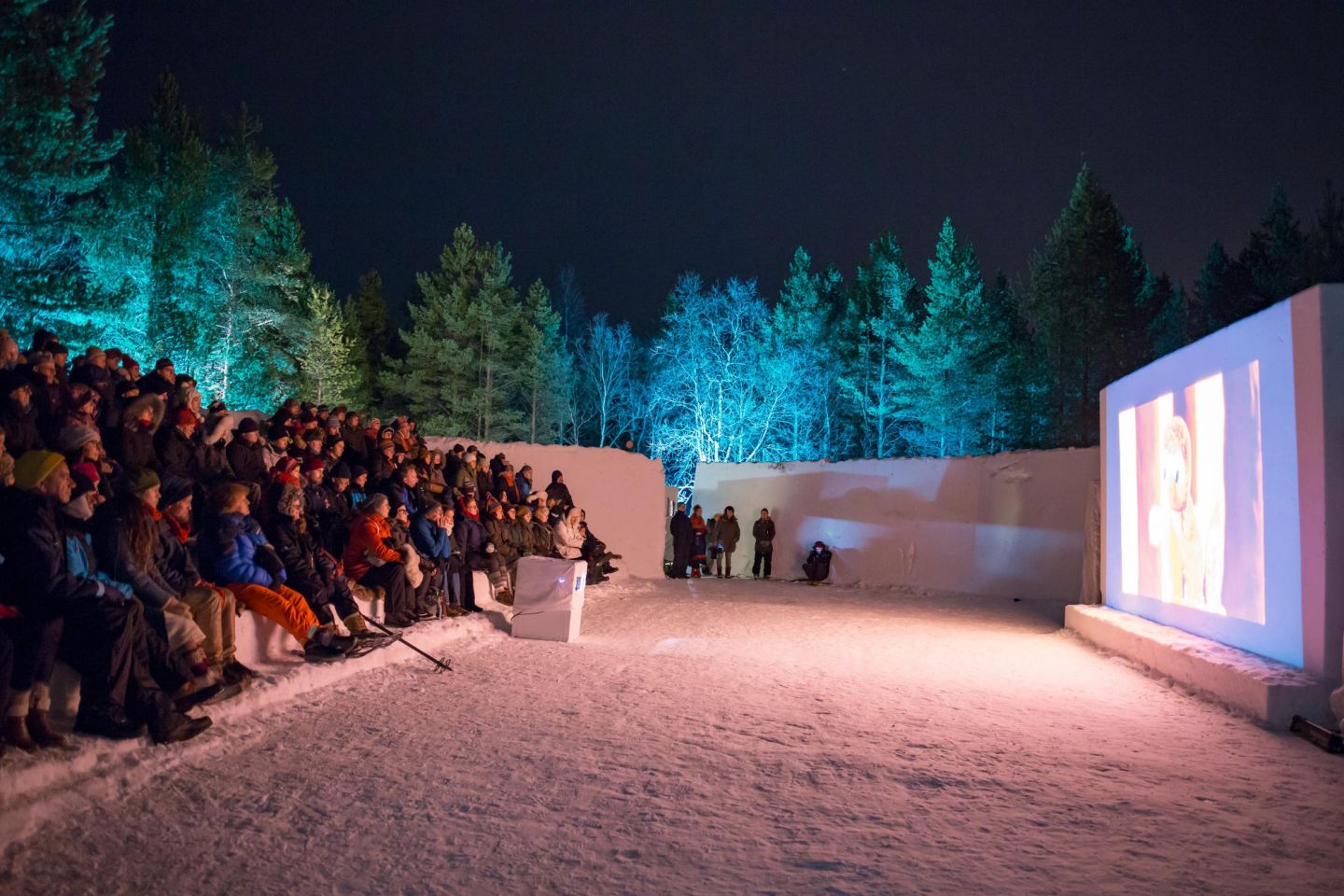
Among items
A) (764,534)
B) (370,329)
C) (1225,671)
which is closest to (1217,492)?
(1225,671)

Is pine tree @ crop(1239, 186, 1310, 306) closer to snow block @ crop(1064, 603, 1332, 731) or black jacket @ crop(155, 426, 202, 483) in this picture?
snow block @ crop(1064, 603, 1332, 731)

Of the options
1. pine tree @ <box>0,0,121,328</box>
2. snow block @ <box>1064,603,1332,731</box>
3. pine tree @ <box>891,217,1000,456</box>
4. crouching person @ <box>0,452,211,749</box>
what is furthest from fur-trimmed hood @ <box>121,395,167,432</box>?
pine tree @ <box>891,217,1000,456</box>

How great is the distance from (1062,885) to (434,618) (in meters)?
6.39

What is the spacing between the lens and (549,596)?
27.3 ft

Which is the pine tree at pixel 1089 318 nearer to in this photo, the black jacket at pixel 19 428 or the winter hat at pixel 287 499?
the winter hat at pixel 287 499

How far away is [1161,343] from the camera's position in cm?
3403

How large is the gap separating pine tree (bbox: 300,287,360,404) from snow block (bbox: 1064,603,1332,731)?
23.9 meters

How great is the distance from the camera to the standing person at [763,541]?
1720cm

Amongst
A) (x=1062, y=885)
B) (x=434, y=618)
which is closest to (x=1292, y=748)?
(x=1062, y=885)

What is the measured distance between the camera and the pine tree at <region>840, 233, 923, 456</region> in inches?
1211

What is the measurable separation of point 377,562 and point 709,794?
4701 millimetres

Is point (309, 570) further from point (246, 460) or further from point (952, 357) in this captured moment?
point (952, 357)

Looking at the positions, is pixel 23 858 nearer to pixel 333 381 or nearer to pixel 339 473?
pixel 339 473

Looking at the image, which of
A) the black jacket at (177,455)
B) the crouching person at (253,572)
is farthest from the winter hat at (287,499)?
the black jacket at (177,455)
